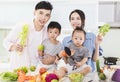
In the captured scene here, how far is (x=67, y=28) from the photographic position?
1.08 meters

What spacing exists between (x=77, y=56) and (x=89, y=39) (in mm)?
89

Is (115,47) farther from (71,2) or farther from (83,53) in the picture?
(71,2)

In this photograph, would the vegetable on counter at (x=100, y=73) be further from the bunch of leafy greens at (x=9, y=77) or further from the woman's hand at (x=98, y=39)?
the bunch of leafy greens at (x=9, y=77)

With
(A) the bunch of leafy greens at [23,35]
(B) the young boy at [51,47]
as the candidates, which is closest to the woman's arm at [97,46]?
(B) the young boy at [51,47]

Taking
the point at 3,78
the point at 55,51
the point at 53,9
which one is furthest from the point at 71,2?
the point at 3,78

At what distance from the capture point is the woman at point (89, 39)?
106cm

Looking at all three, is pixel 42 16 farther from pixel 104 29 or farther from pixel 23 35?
pixel 104 29

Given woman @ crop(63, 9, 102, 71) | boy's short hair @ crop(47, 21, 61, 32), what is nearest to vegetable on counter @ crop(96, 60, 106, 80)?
woman @ crop(63, 9, 102, 71)

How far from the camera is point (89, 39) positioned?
3.49 ft

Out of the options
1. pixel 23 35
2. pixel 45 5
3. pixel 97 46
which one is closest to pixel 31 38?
pixel 23 35

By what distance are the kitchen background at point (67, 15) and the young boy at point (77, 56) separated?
40 millimetres

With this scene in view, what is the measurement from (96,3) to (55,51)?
0.28 metres

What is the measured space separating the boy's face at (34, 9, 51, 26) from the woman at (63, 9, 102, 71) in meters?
0.11

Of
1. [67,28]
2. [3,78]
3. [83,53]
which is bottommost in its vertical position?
[3,78]
